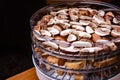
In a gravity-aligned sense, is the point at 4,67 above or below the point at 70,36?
below

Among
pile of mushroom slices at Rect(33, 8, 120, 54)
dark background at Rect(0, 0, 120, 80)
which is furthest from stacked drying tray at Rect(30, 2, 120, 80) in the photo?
dark background at Rect(0, 0, 120, 80)

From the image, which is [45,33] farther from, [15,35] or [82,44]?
[15,35]

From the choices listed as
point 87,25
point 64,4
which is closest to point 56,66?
point 87,25

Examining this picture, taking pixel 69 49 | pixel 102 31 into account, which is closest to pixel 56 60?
pixel 69 49

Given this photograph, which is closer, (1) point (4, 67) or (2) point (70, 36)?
(2) point (70, 36)

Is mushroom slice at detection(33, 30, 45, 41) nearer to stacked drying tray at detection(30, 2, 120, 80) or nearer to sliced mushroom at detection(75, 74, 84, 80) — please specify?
stacked drying tray at detection(30, 2, 120, 80)

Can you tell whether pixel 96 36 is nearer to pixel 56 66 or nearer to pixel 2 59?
pixel 56 66
